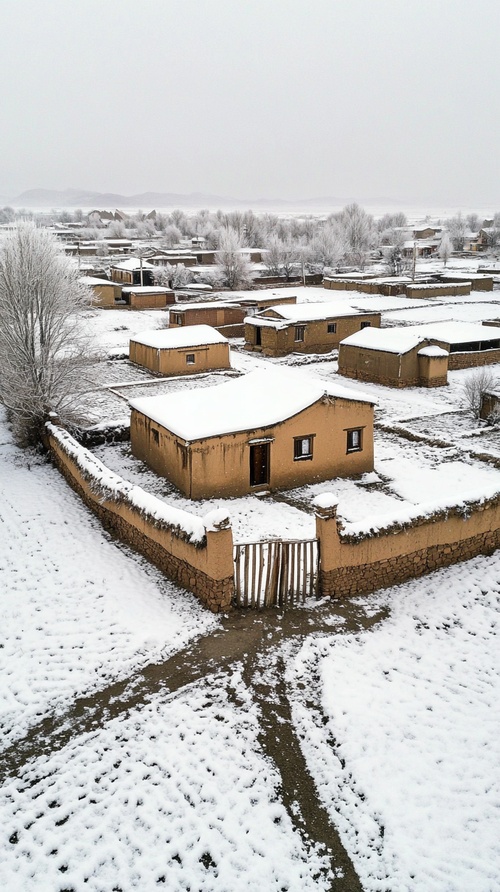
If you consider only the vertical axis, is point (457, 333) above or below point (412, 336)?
below

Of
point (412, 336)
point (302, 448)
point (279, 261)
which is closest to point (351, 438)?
point (302, 448)

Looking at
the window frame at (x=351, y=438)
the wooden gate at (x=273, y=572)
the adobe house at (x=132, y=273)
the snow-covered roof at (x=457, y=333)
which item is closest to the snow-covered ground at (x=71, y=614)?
the wooden gate at (x=273, y=572)

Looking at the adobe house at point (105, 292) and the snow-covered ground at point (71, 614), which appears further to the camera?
the adobe house at point (105, 292)

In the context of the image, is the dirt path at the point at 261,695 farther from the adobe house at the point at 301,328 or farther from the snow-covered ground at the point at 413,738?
the adobe house at the point at 301,328

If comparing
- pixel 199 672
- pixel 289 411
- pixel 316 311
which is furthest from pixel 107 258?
pixel 199 672

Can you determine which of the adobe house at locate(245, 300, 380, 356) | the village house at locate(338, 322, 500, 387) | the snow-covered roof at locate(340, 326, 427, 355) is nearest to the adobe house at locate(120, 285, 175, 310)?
the adobe house at locate(245, 300, 380, 356)

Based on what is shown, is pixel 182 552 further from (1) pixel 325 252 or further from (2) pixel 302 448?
(1) pixel 325 252

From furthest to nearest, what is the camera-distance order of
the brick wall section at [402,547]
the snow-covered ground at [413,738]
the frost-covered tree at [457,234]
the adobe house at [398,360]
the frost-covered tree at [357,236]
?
the frost-covered tree at [457,234] < the frost-covered tree at [357,236] < the adobe house at [398,360] < the brick wall section at [402,547] < the snow-covered ground at [413,738]
